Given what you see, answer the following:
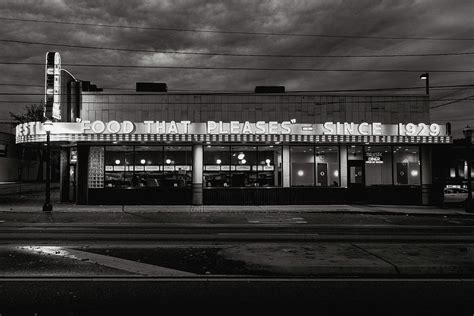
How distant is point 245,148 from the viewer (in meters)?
24.9

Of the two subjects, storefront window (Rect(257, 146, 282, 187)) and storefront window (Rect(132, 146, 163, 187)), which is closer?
storefront window (Rect(132, 146, 163, 187))

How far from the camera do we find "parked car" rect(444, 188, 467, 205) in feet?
75.8

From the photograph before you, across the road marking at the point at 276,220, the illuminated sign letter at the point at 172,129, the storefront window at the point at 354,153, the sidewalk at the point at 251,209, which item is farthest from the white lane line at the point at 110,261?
the storefront window at the point at 354,153

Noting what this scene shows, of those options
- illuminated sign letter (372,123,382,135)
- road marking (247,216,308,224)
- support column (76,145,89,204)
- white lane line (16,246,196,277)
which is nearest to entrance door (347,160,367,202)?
illuminated sign letter (372,123,382,135)

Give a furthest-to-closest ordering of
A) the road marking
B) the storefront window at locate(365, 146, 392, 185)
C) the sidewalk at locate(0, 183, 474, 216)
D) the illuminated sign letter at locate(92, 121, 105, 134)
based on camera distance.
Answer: the storefront window at locate(365, 146, 392, 185) → the illuminated sign letter at locate(92, 121, 105, 134) → the sidewalk at locate(0, 183, 474, 216) → the road marking

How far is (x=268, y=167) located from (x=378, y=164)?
6817mm

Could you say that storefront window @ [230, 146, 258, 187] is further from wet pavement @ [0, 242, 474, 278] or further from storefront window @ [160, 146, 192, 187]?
wet pavement @ [0, 242, 474, 278]

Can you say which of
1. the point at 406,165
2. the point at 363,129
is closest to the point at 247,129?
the point at 363,129

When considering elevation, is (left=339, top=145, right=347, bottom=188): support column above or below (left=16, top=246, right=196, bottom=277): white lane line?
above

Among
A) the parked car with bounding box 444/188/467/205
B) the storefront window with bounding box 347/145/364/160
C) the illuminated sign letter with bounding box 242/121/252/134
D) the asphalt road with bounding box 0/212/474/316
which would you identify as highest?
the illuminated sign letter with bounding box 242/121/252/134

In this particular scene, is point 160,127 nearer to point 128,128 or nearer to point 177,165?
point 128,128

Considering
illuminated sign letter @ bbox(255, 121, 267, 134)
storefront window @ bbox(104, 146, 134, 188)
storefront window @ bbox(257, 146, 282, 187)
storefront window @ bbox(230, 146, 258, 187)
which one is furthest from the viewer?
storefront window @ bbox(257, 146, 282, 187)

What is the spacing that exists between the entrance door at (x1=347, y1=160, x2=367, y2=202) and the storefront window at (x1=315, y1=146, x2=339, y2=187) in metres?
0.78

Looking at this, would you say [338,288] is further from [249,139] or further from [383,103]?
[383,103]
